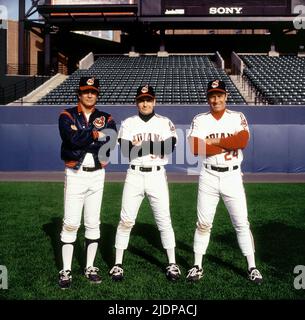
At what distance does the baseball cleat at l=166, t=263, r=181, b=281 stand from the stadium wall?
10.7 meters

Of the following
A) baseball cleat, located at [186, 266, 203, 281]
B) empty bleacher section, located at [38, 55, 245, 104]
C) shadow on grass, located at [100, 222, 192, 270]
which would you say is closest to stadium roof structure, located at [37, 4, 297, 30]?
empty bleacher section, located at [38, 55, 245, 104]

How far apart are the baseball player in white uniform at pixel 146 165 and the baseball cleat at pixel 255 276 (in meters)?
0.79

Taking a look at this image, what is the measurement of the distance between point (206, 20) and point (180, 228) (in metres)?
18.2

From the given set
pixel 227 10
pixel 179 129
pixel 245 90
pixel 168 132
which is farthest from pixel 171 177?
pixel 227 10

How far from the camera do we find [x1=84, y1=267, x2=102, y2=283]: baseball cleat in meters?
4.31

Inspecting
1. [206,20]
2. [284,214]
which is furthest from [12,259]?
[206,20]

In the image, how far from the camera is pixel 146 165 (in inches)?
172

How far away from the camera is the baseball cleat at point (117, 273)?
4.36m

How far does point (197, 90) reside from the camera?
1845cm

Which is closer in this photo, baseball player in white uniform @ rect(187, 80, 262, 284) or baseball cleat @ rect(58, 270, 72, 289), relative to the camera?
baseball cleat @ rect(58, 270, 72, 289)

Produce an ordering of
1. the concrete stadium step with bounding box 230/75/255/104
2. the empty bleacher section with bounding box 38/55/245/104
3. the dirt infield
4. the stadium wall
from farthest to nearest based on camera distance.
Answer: the concrete stadium step with bounding box 230/75/255/104 < the empty bleacher section with bounding box 38/55/245/104 < the stadium wall < the dirt infield

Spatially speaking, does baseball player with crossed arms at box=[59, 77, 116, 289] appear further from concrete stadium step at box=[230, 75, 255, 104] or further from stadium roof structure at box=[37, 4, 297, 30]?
stadium roof structure at box=[37, 4, 297, 30]

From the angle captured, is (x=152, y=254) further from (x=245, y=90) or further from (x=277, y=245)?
(x=245, y=90)

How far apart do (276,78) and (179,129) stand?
25.7 feet
